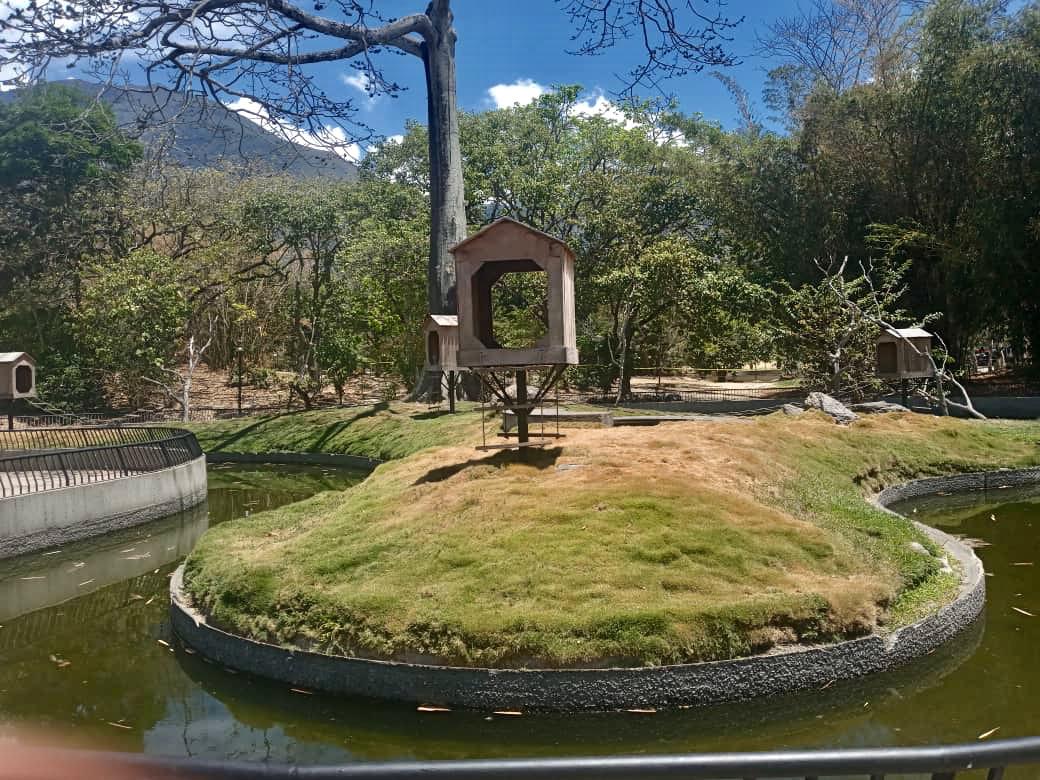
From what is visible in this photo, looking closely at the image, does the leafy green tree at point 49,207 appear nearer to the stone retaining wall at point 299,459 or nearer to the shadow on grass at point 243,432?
the shadow on grass at point 243,432

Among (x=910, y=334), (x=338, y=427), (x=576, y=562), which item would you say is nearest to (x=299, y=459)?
(x=338, y=427)

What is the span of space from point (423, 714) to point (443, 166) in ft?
65.9

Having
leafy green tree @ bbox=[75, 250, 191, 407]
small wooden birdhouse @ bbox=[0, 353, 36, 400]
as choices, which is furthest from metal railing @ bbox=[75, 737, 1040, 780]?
leafy green tree @ bbox=[75, 250, 191, 407]

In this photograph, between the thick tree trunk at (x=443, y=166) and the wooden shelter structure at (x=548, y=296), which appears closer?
the wooden shelter structure at (x=548, y=296)

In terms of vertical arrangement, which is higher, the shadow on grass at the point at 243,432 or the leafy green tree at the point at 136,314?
the leafy green tree at the point at 136,314

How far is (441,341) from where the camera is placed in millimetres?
21812

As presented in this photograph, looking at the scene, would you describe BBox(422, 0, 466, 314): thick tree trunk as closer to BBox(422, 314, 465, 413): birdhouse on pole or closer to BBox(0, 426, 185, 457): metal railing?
BBox(422, 314, 465, 413): birdhouse on pole

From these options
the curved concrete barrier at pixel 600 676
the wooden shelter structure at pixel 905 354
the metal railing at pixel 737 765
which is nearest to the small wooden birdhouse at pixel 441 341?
the wooden shelter structure at pixel 905 354

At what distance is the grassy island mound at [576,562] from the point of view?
659 centimetres

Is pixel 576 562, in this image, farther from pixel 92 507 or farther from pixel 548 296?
pixel 92 507

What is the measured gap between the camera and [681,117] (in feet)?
126

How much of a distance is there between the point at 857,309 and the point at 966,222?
396 inches

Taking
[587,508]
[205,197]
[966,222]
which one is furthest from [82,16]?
[966,222]

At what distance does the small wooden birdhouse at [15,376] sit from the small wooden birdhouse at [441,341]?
12826 millimetres
